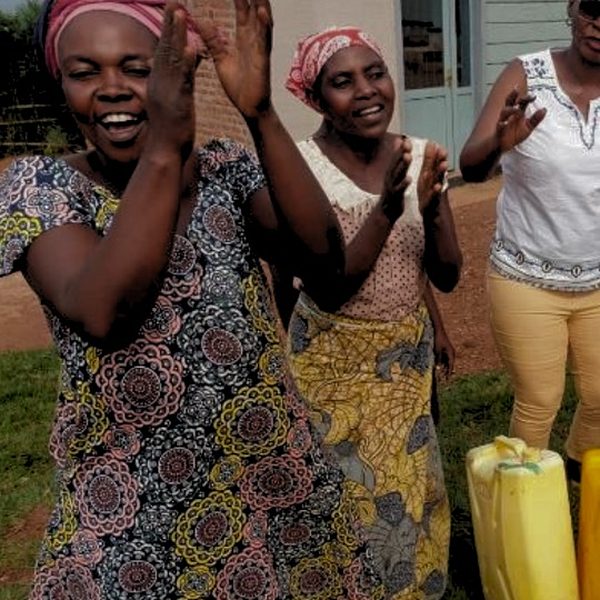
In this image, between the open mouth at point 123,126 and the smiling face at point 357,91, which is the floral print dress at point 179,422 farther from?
the smiling face at point 357,91

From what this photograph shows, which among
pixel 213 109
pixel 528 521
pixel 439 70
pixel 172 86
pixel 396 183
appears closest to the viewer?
pixel 172 86

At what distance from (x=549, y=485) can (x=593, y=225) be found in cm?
81

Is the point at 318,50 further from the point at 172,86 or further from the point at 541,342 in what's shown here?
the point at 172,86

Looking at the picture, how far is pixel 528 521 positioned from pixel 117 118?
5.09 feet

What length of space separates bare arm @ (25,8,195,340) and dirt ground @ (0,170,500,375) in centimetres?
390

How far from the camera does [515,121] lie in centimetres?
261

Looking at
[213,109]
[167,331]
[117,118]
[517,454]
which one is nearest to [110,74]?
[117,118]

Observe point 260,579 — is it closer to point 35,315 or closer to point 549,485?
point 549,485

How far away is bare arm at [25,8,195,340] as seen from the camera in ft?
4.39

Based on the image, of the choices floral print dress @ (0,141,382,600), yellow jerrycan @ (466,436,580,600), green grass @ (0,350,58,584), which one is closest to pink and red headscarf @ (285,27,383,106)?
floral print dress @ (0,141,382,600)

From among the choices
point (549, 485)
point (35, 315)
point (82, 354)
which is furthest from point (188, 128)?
point (35, 315)

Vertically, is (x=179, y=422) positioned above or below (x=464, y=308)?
above

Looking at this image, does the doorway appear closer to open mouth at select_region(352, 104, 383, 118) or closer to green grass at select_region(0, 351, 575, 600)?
green grass at select_region(0, 351, 575, 600)

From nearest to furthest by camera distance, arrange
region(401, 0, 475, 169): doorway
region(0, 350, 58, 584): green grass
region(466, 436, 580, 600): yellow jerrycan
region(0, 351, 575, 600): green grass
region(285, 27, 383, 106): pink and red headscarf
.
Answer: region(466, 436, 580, 600): yellow jerrycan → region(285, 27, 383, 106): pink and red headscarf → region(0, 351, 575, 600): green grass → region(0, 350, 58, 584): green grass → region(401, 0, 475, 169): doorway
